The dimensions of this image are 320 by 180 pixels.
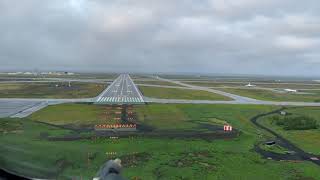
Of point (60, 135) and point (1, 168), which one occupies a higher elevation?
point (1, 168)

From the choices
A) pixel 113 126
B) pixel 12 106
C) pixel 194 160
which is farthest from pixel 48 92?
pixel 194 160

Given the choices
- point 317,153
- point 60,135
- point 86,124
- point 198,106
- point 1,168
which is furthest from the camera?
point 198,106

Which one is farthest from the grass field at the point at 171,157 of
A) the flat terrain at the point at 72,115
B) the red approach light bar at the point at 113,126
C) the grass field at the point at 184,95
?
the grass field at the point at 184,95

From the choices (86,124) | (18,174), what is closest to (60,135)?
(86,124)

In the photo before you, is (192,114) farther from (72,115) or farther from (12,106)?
(12,106)

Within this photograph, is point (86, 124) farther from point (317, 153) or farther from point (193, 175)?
point (317, 153)

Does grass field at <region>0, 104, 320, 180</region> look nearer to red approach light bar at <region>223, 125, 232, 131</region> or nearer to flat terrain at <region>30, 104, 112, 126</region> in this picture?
red approach light bar at <region>223, 125, 232, 131</region>

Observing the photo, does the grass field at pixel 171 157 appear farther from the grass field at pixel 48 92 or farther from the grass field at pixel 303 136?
the grass field at pixel 48 92

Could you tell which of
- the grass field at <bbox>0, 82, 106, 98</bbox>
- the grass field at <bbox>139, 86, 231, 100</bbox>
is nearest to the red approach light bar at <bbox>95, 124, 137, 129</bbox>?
the grass field at <bbox>0, 82, 106, 98</bbox>
